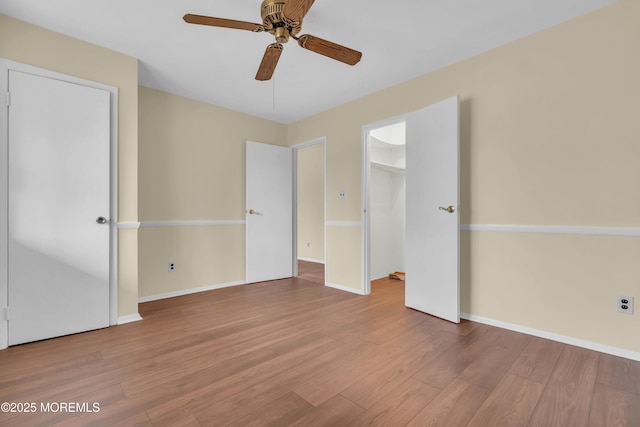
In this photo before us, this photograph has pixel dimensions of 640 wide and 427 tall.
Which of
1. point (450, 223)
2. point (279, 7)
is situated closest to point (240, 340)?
point (450, 223)

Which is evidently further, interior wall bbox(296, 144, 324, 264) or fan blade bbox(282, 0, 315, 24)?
interior wall bbox(296, 144, 324, 264)

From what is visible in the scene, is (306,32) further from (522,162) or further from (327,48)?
(522,162)

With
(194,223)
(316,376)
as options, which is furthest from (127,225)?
(316,376)

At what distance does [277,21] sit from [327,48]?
0.36 meters

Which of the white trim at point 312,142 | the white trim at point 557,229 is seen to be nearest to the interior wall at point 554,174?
the white trim at point 557,229

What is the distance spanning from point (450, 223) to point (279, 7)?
2068mm

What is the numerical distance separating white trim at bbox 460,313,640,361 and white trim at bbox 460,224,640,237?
0.76 metres

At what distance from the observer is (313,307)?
119 inches

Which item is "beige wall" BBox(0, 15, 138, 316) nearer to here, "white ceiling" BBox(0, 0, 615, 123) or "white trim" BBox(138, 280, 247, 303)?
"white ceiling" BBox(0, 0, 615, 123)

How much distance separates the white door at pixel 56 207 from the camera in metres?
2.14

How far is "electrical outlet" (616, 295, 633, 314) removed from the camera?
191 cm

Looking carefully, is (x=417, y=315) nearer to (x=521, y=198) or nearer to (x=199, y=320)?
(x=521, y=198)

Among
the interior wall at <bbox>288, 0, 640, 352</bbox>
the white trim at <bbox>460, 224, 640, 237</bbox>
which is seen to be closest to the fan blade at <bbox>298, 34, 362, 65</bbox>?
the interior wall at <bbox>288, 0, 640, 352</bbox>

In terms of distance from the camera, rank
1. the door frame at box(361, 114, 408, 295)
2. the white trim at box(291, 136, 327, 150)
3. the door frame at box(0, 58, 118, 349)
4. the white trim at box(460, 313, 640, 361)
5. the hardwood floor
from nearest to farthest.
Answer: the hardwood floor
the white trim at box(460, 313, 640, 361)
the door frame at box(0, 58, 118, 349)
the door frame at box(361, 114, 408, 295)
the white trim at box(291, 136, 327, 150)
